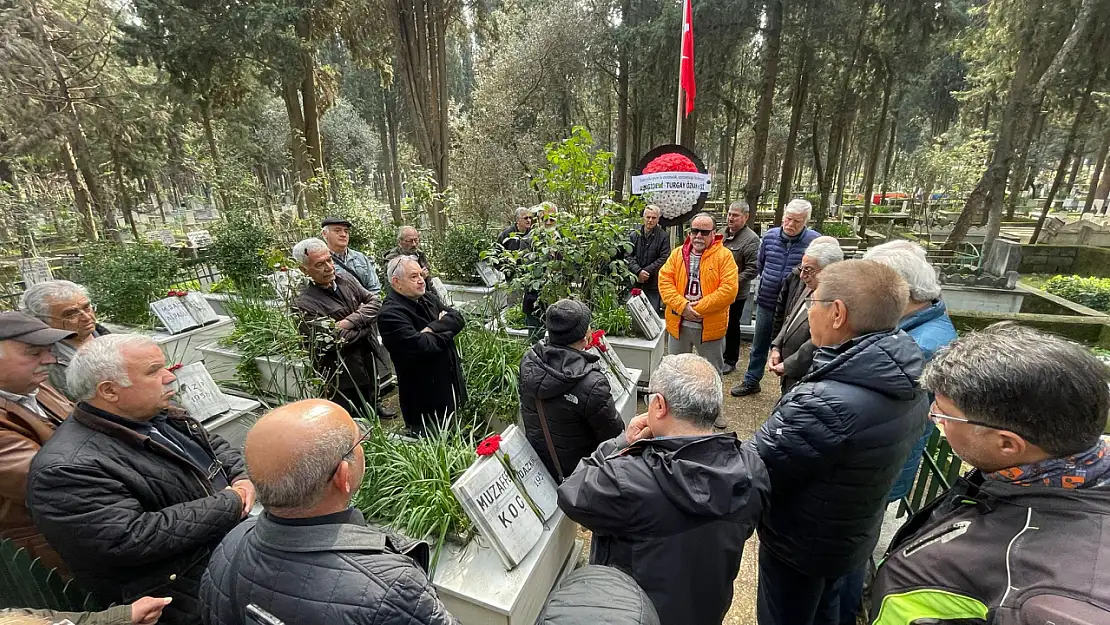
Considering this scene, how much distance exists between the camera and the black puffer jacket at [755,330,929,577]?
5.22 feet

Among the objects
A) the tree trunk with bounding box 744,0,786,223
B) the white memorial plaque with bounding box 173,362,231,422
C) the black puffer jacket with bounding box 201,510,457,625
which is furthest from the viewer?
the tree trunk with bounding box 744,0,786,223

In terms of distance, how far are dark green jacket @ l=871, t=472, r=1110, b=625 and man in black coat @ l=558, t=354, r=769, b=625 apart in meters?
0.38

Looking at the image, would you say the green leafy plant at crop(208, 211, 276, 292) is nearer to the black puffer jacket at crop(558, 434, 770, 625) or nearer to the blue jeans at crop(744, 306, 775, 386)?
the blue jeans at crop(744, 306, 775, 386)

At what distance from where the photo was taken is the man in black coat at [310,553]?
1028 millimetres

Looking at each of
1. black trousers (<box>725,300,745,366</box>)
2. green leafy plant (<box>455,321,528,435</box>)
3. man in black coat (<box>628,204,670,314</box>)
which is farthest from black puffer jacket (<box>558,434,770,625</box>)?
man in black coat (<box>628,204,670,314</box>)

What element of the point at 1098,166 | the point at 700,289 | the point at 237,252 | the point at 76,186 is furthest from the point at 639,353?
the point at 1098,166

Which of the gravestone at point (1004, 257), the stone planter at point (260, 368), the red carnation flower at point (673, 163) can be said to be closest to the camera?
the stone planter at point (260, 368)

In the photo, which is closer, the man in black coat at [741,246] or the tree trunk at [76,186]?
the man in black coat at [741,246]

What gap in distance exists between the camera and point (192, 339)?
4910 millimetres

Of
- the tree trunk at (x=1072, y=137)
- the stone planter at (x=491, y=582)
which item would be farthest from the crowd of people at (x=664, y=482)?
the tree trunk at (x=1072, y=137)

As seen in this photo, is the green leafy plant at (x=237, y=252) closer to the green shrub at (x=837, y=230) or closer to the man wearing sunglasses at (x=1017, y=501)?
the man wearing sunglasses at (x=1017, y=501)

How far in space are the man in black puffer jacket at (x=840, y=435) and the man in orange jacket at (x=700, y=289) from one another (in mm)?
2203

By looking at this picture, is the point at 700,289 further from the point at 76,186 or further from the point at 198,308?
the point at 76,186

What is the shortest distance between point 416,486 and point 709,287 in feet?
9.88
